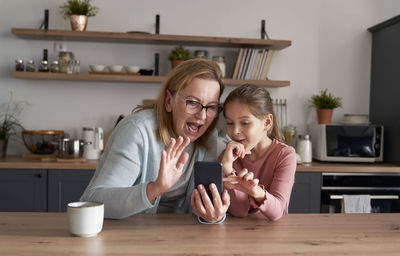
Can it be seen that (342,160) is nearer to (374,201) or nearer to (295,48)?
(374,201)

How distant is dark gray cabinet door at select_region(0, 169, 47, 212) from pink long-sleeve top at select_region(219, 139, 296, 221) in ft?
6.08

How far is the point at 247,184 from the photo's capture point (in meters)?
1.33

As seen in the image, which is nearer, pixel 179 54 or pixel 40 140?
pixel 40 140

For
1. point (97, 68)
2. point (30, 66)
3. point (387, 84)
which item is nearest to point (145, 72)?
point (97, 68)

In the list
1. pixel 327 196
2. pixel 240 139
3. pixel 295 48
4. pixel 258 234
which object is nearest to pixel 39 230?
pixel 258 234

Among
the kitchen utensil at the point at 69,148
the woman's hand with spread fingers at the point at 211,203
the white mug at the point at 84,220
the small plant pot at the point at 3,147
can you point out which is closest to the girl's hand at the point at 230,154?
the woman's hand with spread fingers at the point at 211,203

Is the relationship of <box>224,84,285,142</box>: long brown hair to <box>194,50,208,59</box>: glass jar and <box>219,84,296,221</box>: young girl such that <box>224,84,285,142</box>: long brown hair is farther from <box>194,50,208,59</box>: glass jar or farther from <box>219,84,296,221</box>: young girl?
<box>194,50,208,59</box>: glass jar

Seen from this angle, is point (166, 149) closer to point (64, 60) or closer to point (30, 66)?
point (64, 60)

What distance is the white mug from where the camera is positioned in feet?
3.69

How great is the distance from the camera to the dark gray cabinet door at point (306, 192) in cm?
323

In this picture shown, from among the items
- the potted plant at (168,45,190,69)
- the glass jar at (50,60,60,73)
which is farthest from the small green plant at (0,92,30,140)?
the potted plant at (168,45,190,69)

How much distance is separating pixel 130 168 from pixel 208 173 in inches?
14.1

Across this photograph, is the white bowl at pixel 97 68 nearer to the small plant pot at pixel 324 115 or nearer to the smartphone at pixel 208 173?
the small plant pot at pixel 324 115

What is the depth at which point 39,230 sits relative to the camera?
120 centimetres
